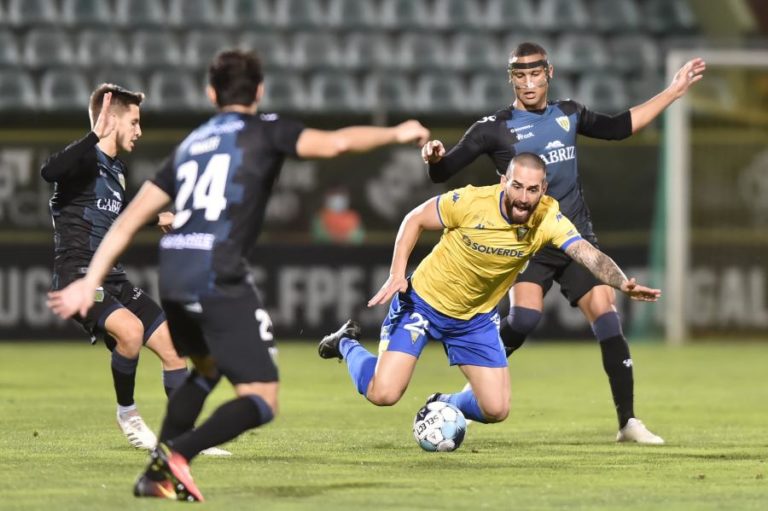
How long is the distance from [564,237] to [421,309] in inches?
42.8

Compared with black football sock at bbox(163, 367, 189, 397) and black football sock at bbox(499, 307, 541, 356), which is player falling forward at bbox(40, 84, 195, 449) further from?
black football sock at bbox(499, 307, 541, 356)

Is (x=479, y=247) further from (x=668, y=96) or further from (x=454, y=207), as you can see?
(x=668, y=96)

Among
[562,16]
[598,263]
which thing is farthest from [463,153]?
[562,16]

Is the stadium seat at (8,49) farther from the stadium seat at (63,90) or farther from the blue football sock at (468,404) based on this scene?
the blue football sock at (468,404)

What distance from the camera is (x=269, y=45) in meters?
21.1

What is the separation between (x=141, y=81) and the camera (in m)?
20.2

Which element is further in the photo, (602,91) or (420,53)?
(420,53)

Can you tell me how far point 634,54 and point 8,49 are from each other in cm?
892

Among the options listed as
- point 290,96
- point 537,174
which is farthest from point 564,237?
point 290,96

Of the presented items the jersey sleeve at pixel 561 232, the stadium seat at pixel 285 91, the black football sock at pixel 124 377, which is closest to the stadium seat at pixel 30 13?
the stadium seat at pixel 285 91

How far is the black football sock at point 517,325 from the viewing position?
9203 mm

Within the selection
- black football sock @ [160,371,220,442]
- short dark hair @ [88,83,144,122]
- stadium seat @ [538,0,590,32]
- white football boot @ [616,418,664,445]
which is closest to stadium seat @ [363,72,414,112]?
stadium seat @ [538,0,590,32]

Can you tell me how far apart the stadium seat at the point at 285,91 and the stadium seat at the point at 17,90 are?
3.10 meters

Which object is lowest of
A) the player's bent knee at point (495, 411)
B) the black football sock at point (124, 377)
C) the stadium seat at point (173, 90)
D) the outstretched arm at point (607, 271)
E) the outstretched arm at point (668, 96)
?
the player's bent knee at point (495, 411)
